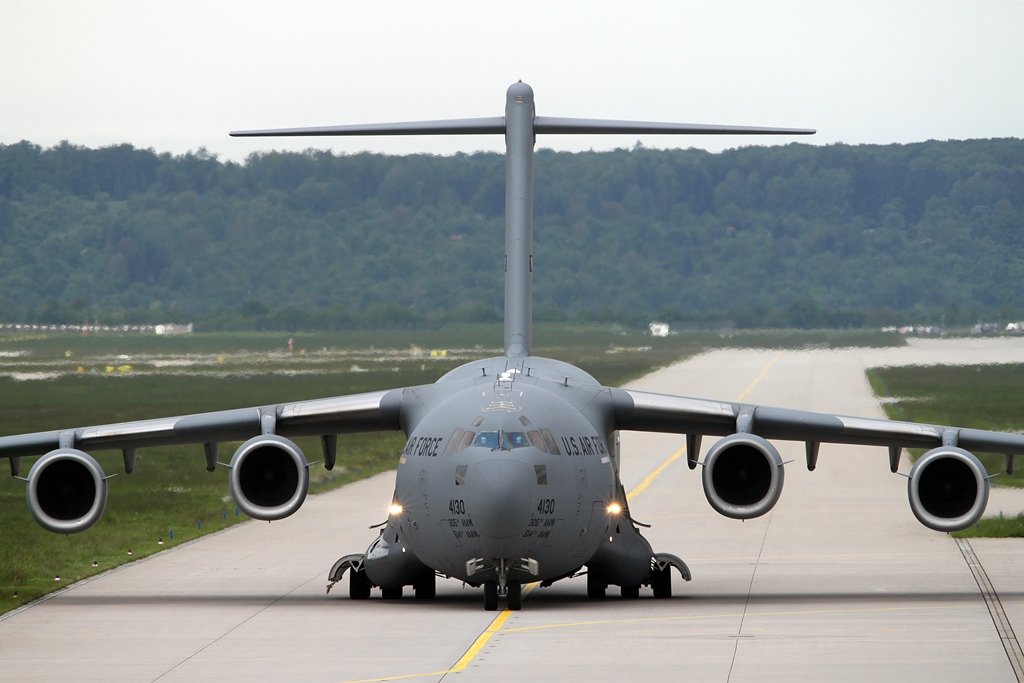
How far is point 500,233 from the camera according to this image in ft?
214

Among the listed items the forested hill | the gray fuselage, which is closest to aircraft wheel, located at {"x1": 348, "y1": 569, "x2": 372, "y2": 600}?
the gray fuselage

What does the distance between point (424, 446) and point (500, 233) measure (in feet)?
169

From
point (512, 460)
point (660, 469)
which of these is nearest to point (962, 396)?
point (660, 469)

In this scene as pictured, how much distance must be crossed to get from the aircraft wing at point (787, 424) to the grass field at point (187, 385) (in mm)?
6771

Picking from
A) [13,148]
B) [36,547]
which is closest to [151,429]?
[36,547]

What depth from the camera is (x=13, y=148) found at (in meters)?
43.2

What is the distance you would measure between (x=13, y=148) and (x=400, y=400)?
102 ft

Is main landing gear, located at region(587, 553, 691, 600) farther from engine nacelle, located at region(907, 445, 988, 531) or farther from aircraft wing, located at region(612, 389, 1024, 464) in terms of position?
engine nacelle, located at region(907, 445, 988, 531)

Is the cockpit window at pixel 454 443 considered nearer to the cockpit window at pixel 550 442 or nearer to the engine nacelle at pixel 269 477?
the cockpit window at pixel 550 442

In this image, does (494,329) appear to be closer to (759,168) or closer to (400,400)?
(759,168)

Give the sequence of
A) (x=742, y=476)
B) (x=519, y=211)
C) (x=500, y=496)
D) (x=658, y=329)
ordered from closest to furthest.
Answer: (x=500, y=496), (x=742, y=476), (x=519, y=211), (x=658, y=329)

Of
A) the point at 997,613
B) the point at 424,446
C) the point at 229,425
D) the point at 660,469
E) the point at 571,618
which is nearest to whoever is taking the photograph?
the point at 571,618

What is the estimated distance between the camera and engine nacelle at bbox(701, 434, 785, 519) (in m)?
14.6

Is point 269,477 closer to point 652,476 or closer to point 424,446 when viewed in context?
point 424,446
